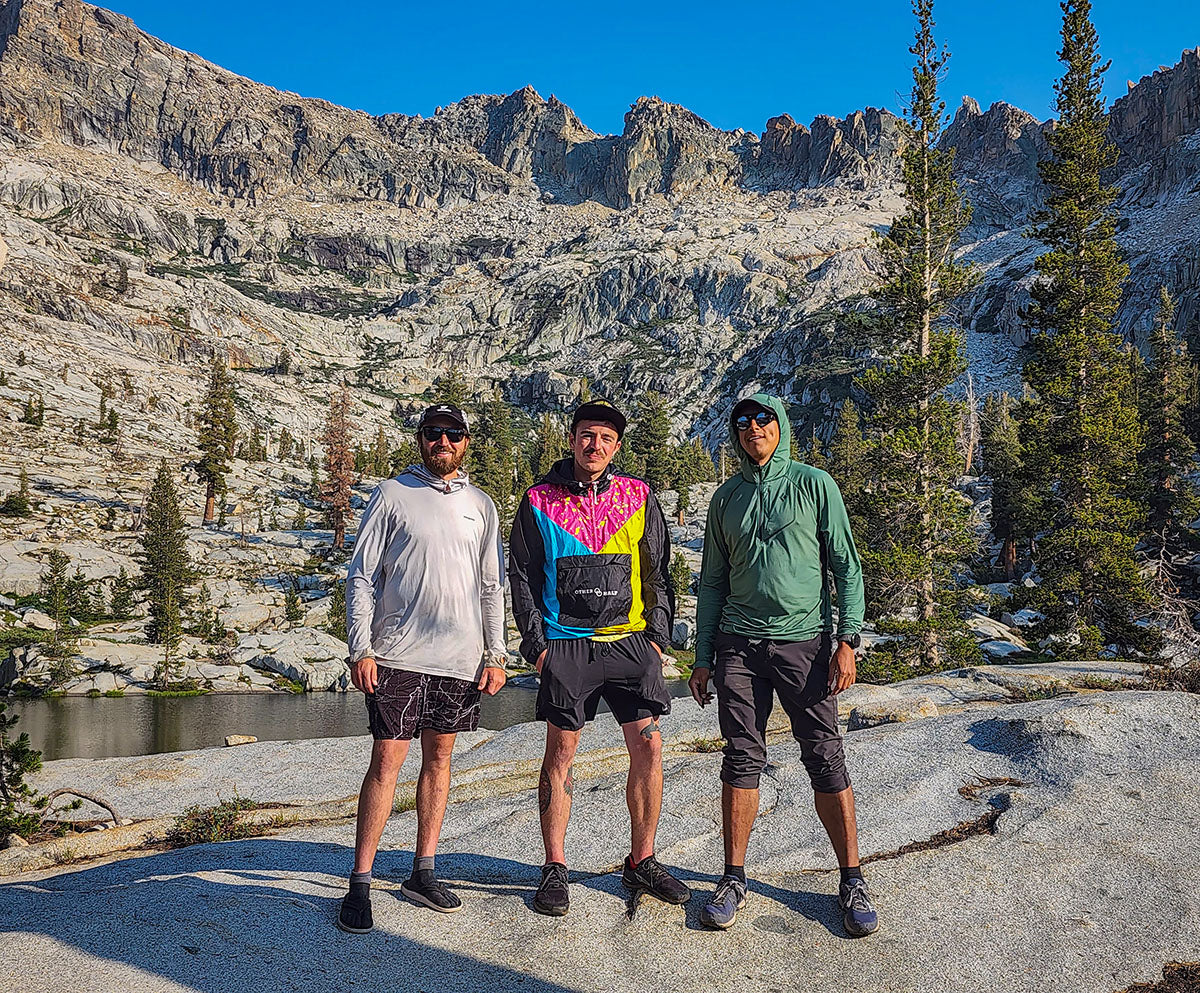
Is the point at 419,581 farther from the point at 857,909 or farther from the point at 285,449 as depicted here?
the point at 285,449

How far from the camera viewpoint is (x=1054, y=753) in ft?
23.4

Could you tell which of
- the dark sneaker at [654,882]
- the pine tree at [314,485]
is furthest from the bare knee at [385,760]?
the pine tree at [314,485]

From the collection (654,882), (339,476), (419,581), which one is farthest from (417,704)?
(339,476)

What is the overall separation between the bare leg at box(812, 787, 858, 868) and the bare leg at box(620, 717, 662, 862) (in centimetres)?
112

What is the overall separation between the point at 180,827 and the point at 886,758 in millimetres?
8189

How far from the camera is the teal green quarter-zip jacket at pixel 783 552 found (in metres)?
4.98

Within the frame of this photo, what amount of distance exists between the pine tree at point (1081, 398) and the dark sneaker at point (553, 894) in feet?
79.9

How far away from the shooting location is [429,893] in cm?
498

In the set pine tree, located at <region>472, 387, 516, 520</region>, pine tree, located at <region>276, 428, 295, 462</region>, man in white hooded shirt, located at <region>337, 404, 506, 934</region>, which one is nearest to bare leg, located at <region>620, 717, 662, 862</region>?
man in white hooded shirt, located at <region>337, 404, 506, 934</region>

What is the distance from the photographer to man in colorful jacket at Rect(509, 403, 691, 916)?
5.06m

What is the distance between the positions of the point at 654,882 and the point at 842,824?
1.37 metres

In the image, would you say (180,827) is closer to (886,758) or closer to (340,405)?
(886,758)

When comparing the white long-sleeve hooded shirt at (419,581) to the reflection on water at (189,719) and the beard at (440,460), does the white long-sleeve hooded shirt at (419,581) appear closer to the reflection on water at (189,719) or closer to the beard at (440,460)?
the beard at (440,460)

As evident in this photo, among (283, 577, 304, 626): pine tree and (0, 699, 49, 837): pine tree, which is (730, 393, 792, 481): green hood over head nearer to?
(0, 699, 49, 837): pine tree
